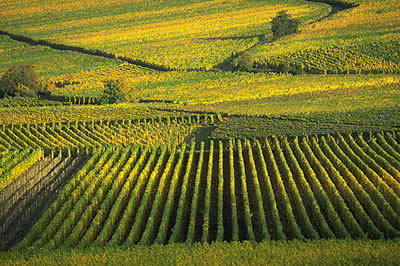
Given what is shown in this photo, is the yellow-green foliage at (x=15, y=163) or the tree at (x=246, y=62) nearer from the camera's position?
the yellow-green foliage at (x=15, y=163)

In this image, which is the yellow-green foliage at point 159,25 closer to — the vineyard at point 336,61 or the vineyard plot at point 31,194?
the vineyard at point 336,61

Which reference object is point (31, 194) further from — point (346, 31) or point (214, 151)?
point (346, 31)

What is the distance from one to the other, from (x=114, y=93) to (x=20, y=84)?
18.8m

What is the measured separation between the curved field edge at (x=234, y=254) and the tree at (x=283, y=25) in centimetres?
9729

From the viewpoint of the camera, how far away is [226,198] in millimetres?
38562

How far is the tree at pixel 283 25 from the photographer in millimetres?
123375

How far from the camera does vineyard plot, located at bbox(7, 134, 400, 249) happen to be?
3241cm

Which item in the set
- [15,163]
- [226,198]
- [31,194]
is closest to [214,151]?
[226,198]

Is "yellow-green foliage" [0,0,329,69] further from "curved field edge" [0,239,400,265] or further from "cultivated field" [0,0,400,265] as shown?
"curved field edge" [0,239,400,265]

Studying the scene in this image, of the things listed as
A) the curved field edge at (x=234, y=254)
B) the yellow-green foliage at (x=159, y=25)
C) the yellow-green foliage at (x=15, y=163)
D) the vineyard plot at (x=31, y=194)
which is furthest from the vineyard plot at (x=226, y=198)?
the yellow-green foliage at (x=159, y=25)

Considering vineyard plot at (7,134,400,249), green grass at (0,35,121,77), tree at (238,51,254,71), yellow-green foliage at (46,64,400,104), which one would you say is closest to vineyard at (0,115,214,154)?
vineyard plot at (7,134,400,249)

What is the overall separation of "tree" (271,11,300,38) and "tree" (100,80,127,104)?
44080 mm

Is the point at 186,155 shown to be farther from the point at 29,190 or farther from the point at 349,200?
the point at 349,200

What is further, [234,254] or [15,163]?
[15,163]
